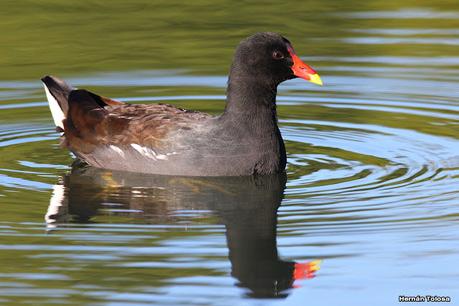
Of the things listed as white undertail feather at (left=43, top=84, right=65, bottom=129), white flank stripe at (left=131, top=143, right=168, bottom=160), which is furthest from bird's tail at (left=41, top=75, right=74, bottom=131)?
white flank stripe at (left=131, top=143, right=168, bottom=160)

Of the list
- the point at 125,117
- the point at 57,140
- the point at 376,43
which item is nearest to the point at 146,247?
the point at 125,117

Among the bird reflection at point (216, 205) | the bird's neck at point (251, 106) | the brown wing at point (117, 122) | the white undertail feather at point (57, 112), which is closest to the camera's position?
the bird reflection at point (216, 205)

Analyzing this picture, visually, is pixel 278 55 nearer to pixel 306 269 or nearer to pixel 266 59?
pixel 266 59

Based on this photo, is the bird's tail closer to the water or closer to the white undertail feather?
the white undertail feather

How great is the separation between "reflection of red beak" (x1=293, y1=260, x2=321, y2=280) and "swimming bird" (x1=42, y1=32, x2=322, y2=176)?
8.06 feet

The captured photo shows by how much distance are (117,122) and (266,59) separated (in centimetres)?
143

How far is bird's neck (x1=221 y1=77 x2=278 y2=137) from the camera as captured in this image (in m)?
10.4

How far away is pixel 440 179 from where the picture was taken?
1009 centimetres

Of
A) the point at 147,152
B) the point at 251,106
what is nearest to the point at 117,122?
the point at 147,152

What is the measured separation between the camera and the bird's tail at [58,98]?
451 inches

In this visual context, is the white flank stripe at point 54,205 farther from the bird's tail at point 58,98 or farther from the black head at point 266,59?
the black head at point 266,59

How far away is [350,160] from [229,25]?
5.60 metres

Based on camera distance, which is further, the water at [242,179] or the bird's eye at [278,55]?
the bird's eye at [278,55]

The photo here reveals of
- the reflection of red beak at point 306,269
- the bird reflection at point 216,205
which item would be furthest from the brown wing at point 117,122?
the reflection of red beak at point 306,269
